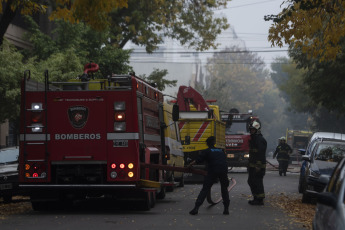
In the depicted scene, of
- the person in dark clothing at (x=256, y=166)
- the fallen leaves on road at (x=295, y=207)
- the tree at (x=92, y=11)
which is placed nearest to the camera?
the fallen leaves on road at (x=295, y=207)

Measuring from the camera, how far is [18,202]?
61.8ft

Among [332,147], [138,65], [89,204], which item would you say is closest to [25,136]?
[89,204]

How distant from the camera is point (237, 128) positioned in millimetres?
37219

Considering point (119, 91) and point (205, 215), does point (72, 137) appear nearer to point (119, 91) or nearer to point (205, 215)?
point (119, 91)

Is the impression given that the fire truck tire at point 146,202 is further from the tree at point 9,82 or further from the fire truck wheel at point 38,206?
the tree at point 9,82

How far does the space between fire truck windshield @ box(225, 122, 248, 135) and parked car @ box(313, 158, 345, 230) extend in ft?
95.1

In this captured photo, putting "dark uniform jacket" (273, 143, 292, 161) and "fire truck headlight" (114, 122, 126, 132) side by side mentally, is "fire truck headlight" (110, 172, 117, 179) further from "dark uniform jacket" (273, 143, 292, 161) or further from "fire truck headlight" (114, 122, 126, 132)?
"dark uniform jacket" (273, 143, 292, 161)

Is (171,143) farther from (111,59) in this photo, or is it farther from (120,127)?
(111,59)

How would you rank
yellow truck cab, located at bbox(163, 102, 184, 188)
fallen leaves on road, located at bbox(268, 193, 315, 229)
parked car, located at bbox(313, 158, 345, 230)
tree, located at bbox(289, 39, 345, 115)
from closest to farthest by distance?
parked car, located at bbox(313, 158, 345, 230) < fallen leaves on road, located at bbox(268, 193, 315, 229) < yellow truck cab, located at bbox(163, 102, 184, 188) < tree, located at bbox(289, 39, 345, 115)

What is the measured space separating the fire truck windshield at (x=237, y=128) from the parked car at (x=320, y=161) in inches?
670

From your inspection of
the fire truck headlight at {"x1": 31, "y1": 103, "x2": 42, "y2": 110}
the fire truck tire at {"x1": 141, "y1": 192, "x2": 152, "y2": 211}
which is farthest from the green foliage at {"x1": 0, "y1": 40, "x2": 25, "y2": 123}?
the fire truck tire at {"x1": 141, "y1": 192, "x2": 152, "y2": 211}

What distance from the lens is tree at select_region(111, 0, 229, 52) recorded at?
3625 centimetres

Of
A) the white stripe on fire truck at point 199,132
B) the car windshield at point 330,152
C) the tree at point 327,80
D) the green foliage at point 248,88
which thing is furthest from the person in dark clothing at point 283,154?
the green foliage at point 248,88

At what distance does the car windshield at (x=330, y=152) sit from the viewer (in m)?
Answer: 18.4
